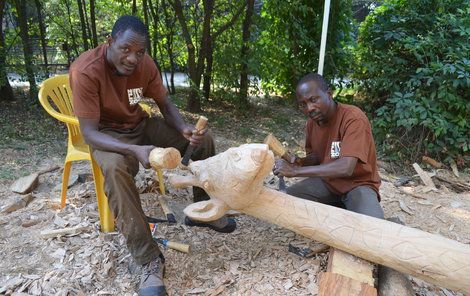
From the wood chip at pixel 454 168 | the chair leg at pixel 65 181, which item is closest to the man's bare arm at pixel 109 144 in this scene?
the chair leg at pixel 65 181

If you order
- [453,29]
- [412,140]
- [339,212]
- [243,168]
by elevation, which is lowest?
[412,140]

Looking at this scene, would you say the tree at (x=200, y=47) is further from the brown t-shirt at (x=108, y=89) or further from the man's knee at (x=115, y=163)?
the man's knee at (x=115, y=163)

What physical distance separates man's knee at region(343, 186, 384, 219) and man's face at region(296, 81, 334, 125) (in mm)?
567

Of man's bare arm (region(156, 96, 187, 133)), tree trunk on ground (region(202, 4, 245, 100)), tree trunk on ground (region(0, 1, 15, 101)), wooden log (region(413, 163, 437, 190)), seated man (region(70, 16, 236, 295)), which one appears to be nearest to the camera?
seated man (region(70, 16, 236, 295))

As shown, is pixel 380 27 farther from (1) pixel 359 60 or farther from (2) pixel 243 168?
(2) pixel 243 168

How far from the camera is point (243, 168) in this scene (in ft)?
6.91

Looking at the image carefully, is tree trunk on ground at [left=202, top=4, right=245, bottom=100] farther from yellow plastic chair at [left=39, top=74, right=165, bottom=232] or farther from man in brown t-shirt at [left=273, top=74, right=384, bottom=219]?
man in brown t-shirt at [left=273, top=74, right=384, bottom=219]

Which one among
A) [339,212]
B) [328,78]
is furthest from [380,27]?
[339,212]

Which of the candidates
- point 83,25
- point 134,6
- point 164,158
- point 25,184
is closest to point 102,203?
point 164,158

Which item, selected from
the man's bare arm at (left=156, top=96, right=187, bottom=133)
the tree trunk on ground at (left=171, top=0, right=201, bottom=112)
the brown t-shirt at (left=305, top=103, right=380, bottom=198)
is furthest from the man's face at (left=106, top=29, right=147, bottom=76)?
the tree trunk on ground at (left=171, top=0, right=201, bottom=112)

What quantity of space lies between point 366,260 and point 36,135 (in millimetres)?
4788

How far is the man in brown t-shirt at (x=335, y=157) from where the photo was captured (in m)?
2.54

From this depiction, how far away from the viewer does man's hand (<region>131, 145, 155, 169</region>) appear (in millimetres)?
2279

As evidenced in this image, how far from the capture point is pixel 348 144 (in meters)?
2.57
